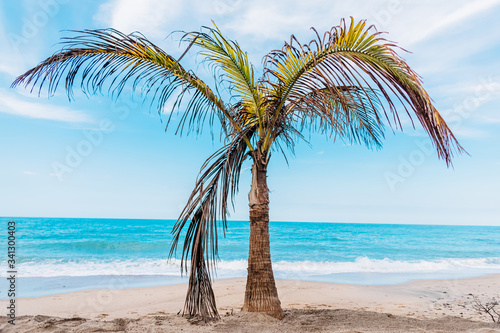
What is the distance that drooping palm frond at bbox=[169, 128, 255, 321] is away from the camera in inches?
166

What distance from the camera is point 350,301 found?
7059 millimetres

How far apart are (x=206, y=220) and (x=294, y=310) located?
2.15m

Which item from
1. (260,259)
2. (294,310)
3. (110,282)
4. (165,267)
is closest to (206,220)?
(260,259)

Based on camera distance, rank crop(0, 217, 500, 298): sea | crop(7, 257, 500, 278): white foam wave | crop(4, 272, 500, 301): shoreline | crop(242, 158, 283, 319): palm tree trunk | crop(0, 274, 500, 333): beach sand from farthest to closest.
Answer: crop(7, 257, 500, 278): white foam wave → crop(0, 217, 500, 298): sea → crop(4, 272, 500, 301): shoreline → crop(242, 158, 283, 319): palm tree trunk → crop(0, 274, 500, 333): beach sand

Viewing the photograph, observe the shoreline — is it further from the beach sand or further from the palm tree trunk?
the palm tree trunk

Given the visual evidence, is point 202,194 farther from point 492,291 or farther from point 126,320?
point 492,291

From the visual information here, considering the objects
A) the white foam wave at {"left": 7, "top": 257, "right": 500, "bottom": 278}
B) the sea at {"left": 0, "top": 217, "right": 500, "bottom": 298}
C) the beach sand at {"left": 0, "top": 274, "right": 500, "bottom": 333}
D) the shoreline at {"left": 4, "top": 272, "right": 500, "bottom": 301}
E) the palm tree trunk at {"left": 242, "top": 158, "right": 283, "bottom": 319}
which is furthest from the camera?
the white foam wave at {"left": 7, "top": 257, "right": 500, "bottom": 278}

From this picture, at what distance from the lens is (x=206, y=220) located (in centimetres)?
420

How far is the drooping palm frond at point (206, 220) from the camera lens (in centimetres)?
421

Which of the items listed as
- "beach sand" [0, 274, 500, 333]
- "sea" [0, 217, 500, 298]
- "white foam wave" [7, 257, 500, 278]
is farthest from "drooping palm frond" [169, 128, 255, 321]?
"white foam wave" [7, 257, 500, 278]

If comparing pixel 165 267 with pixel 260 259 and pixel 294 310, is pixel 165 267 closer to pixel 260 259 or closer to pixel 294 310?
pixel 294 310

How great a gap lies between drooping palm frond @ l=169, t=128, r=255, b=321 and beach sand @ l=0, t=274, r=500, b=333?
0.96 ft

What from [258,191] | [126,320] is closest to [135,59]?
[258,191]

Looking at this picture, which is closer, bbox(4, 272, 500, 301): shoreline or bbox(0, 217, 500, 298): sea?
bbox(4, 272, 500, 301): shoreline
